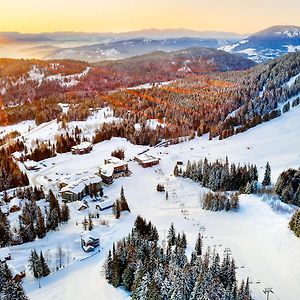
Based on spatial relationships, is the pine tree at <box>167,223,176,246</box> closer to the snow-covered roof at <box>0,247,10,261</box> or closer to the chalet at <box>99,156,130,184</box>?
the snow-covered roof at <box>0,247,10,261</box>

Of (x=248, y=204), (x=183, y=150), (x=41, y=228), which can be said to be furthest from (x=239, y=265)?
(x=183, y=150)

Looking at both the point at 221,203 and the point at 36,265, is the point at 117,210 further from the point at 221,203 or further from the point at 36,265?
the point at 36,265

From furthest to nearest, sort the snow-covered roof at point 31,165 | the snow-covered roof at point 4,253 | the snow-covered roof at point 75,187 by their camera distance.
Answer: the snow-covered roof at point 31,165, the snow-covered roof at point 75,187, the snow-covered roof at point 4,253

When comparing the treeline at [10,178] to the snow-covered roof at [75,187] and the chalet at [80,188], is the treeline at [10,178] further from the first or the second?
the snow-covered roof at [75,187]

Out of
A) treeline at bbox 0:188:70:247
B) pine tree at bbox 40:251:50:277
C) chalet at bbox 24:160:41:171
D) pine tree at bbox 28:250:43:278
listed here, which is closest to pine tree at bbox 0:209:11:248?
treeline at bbox 0:188:70:247

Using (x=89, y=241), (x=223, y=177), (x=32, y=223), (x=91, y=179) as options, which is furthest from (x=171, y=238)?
(x=91, y=179)

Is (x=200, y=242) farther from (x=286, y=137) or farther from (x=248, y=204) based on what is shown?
(x=286, y=137)

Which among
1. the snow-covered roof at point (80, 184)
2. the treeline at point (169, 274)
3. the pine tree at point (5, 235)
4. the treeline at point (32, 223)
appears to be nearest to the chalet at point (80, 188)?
the snow-covered roof at point (80, 184)

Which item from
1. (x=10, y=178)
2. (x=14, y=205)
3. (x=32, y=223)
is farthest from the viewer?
(x=10, y=178)
